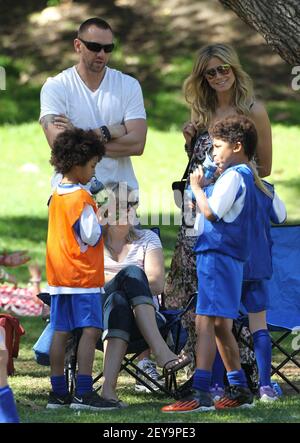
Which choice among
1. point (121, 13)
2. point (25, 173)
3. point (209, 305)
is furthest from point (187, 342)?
point (121, 13)

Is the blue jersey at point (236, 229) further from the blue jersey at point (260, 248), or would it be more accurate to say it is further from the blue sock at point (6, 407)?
the blue sock at point (6, 407)

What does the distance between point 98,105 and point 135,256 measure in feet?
Result: 3.00

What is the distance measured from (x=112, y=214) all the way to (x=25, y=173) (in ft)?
24.1

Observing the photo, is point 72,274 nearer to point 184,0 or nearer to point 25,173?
point 25,173

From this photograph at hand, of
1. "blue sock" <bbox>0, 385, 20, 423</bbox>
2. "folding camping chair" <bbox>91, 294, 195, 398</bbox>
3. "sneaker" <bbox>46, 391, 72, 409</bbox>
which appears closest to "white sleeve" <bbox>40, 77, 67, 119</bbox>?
"folding camping chair" <bbox>91, 294, 195, 398</bbox>

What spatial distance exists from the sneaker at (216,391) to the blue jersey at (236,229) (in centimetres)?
75

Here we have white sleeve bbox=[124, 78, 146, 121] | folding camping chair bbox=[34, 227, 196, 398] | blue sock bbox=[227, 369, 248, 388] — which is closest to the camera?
blue sock bbox=[227, 369, 248, 388]

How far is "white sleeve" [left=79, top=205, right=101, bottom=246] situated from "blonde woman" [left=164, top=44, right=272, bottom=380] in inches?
36.0

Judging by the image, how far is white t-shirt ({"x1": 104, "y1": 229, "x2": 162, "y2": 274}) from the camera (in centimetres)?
716

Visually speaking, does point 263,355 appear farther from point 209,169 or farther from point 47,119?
point 47,119

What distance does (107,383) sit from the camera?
21.8 feet

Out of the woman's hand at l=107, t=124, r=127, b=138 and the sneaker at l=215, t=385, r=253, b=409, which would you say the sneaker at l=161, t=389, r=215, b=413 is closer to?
the sneaker at l=215, t=385, r=253, b=409

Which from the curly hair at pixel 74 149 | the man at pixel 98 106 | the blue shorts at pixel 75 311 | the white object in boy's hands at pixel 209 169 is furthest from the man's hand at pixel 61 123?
the blue shorts at pixel 75 311

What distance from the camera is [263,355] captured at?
6.75 m
